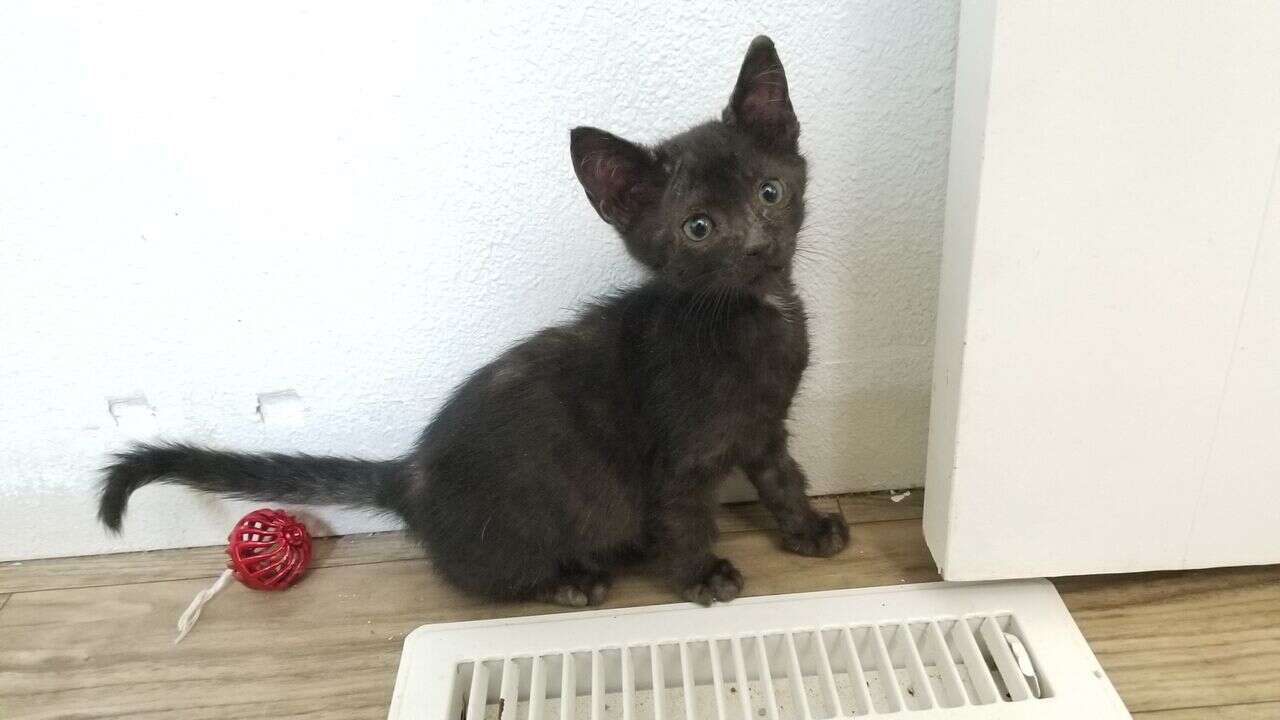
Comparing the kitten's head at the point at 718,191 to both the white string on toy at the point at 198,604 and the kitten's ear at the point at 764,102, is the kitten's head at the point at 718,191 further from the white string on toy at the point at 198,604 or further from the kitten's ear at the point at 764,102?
the white string on toy at the point at 198,604

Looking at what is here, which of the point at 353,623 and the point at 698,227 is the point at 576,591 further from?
the point at 698,227

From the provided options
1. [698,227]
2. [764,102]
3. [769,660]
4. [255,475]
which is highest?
[764,102]

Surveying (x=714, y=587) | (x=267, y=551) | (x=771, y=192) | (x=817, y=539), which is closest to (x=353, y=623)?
(x=267, y=551)

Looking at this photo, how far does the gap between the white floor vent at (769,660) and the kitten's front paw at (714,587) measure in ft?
0.05

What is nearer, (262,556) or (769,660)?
(769,660)

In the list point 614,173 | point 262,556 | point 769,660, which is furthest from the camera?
point 262,556

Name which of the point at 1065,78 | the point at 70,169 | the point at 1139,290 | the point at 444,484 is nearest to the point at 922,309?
the point at 1139,290

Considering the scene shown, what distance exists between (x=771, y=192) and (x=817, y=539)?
465 millimetres

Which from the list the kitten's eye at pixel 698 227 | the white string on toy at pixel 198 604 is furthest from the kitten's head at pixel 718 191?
the white string on toy at pixel 198 604

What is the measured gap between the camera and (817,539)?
0.93 meters

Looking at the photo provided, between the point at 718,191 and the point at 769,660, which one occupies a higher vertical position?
the point at 718,191

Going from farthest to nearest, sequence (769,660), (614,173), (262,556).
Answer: (262,556), (769,660), (614,173)

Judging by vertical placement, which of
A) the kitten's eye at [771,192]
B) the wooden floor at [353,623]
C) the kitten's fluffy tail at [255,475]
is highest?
the kitten's eye at [771,192]

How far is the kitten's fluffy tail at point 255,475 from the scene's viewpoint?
86 cm
